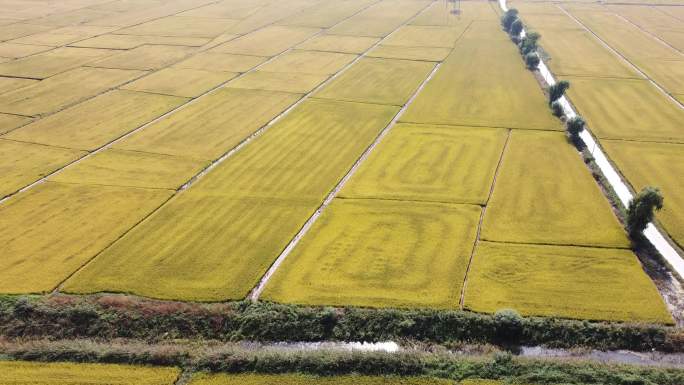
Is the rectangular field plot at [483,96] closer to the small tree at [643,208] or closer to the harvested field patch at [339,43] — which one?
the harvested field patch at [339,43]

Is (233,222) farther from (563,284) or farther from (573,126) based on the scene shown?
(573,126)

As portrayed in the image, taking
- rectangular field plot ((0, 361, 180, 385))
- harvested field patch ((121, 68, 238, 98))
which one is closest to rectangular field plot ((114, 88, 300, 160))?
harvested field patch ((121, 68, 238, 98))

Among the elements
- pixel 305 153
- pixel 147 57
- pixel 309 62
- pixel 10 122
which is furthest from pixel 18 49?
pixel 305 153

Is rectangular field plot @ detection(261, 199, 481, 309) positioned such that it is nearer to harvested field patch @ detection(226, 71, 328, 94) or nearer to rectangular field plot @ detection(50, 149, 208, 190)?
rectangular field plot @ detection(50, 149, 208, 190)

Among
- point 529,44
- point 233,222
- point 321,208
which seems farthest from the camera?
point 529,44

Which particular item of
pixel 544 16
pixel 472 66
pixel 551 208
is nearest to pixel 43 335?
pixel 551 208
